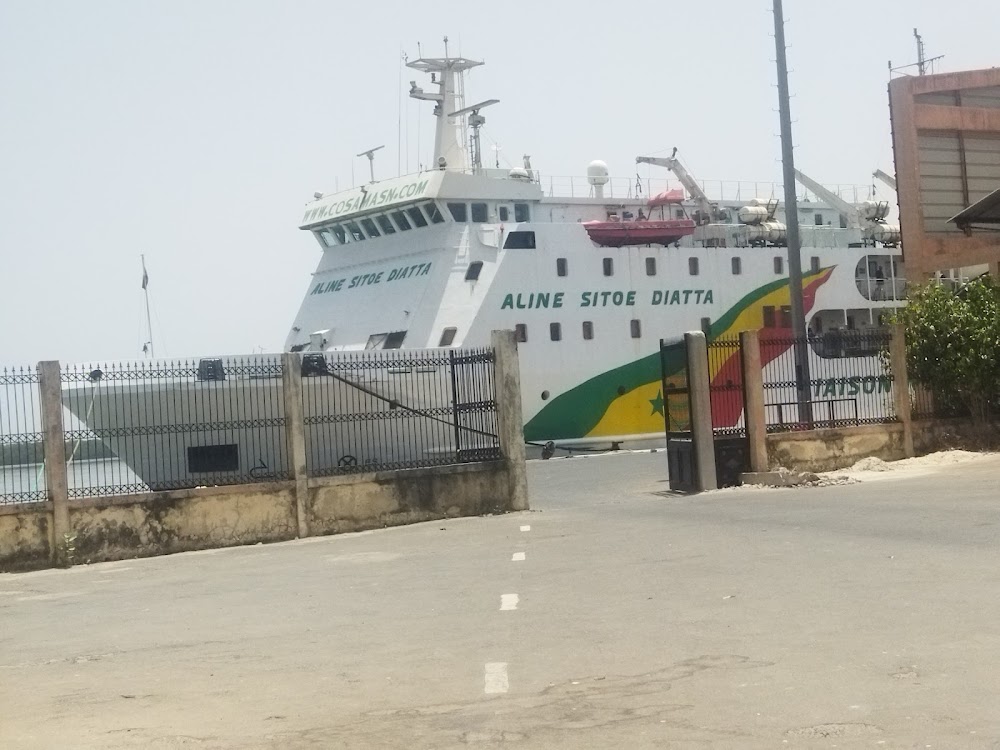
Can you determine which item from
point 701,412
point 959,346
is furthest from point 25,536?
point 959,346

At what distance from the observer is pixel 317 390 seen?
1677 centimetres

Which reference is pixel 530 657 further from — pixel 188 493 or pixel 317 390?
pixel 317 390

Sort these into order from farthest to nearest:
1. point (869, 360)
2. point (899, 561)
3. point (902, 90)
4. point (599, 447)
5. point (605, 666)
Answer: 1. point (599, 447)
2. point (902, 90)
3. point (869, 360)
4. point (899, 561)
5. point (605, 666)

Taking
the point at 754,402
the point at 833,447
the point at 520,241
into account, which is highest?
the point at 520,241

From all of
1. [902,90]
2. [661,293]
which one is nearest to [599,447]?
[661,293]

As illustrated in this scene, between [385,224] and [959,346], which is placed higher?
[385,224]

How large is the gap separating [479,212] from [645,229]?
14.6ft

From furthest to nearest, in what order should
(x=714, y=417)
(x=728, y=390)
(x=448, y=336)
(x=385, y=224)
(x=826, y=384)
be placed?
(x=385, y=224) < (x=448, y=336) < (x=714, y=417) < (x=826, y=384) < (x=728, y=390)

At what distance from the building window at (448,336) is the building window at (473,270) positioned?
1293 mm

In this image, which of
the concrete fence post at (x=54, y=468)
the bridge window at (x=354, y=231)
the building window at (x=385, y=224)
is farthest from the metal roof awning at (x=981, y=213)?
the concrete fence post at (x=54, y=468)

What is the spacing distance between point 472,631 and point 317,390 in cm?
915

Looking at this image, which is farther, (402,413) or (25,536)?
(402,413)

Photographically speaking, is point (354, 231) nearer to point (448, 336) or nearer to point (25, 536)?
point (448, 336)

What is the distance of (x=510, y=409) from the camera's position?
16.9m
